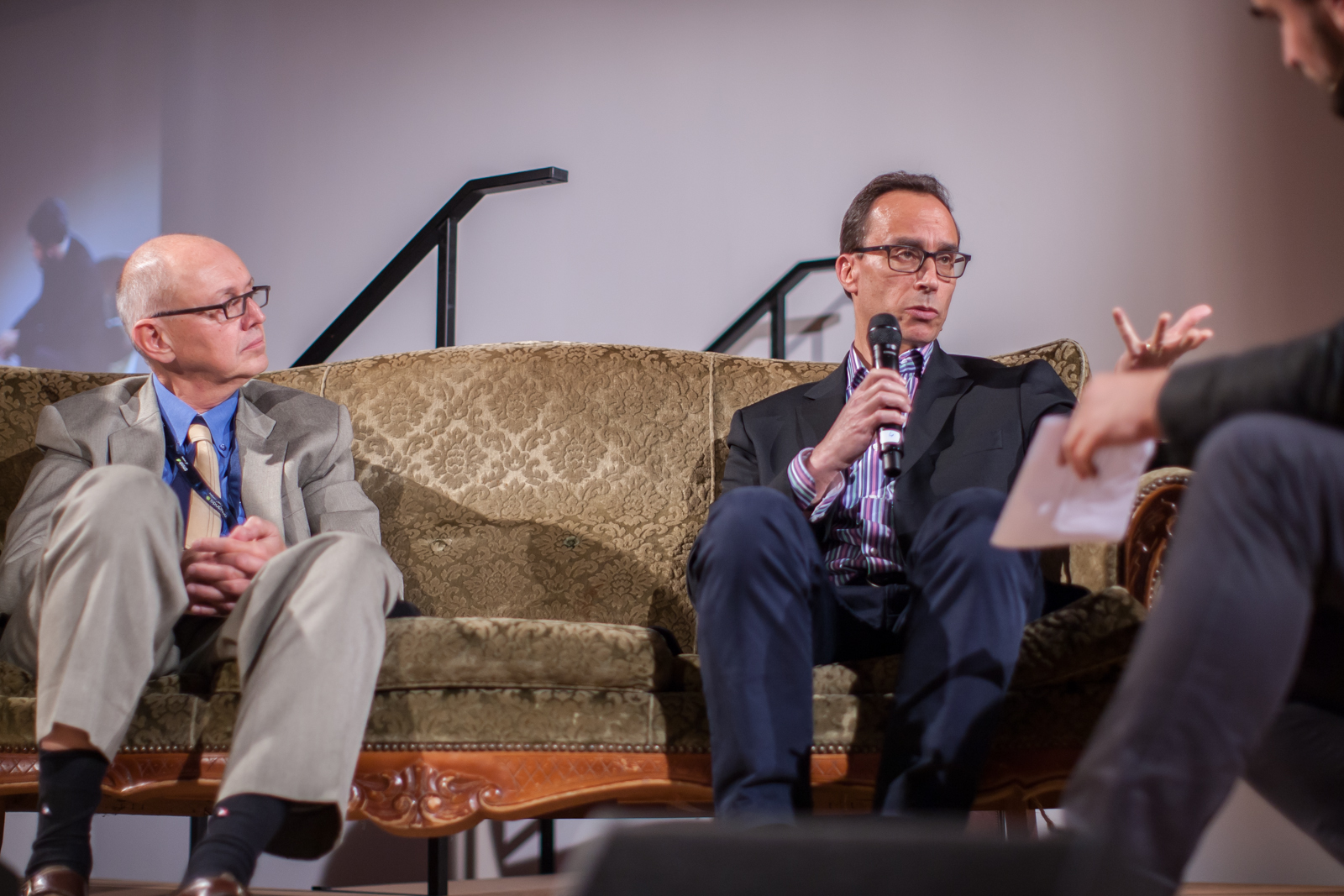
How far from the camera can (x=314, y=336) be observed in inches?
134

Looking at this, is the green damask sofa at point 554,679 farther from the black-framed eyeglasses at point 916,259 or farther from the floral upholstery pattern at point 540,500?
the black-framed eyeglasses at point 916,259

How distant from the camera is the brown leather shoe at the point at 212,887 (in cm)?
107

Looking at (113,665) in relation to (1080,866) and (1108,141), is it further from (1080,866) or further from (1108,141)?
(1108,141)

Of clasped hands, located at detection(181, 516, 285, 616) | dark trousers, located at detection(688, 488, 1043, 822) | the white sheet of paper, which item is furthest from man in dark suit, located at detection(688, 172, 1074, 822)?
clasped hands, located at detection(181, 516, 285, 616)

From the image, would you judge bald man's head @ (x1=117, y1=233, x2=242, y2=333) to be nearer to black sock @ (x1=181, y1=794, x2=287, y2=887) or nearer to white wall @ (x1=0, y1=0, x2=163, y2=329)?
black sock @ (x1=181, y1=794, x2=287, y2=887)

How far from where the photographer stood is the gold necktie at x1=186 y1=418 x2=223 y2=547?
1.62m

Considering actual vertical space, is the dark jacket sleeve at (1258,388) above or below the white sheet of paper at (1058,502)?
above

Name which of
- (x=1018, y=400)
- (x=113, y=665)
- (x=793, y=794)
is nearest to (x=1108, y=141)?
(x=1018, y=400)

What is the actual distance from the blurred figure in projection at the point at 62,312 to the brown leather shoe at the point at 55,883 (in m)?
2.78

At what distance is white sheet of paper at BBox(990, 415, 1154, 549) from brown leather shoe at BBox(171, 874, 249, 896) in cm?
80

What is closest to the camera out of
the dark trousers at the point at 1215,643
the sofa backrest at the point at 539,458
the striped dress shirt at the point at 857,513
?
the dark trousers at the point at 1215,643

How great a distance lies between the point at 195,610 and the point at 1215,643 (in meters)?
1.27

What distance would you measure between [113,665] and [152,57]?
9.92ft

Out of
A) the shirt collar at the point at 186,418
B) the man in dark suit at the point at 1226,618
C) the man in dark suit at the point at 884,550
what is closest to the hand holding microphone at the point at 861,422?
the man in dark suit at the point at 884,550
